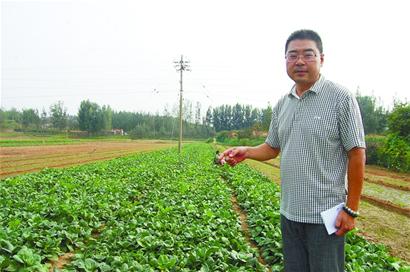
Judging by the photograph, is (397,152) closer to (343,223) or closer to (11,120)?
(343,223)

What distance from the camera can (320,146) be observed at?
7.70 ft

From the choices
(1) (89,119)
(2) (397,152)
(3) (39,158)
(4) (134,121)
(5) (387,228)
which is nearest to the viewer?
(5) (387,228)

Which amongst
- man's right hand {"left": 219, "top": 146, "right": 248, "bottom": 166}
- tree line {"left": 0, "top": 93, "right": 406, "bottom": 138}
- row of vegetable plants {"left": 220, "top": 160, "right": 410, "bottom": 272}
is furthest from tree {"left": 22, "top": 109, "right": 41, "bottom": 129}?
man's right hand {"left": 219, "top": 146, "right": 248, "bottom": 166}

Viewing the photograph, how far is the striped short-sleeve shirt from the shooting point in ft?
7.52

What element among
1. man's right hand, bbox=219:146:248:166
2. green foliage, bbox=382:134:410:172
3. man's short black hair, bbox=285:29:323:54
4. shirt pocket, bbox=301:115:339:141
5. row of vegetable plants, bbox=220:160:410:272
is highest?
man's short black hair, bbox=285:29:323:54

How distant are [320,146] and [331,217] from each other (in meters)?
0.47

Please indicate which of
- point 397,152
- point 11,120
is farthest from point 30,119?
point 397,152

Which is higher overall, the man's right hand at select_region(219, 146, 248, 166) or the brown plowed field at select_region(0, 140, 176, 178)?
the man's right hand at select_region(219, 146, 248, 166)

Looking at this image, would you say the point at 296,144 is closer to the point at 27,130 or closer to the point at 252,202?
the point at 252,202

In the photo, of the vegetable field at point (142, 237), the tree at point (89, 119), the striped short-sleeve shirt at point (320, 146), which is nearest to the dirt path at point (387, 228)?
the vegetable field at point (142, 237)

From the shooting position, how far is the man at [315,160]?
7.45 feet

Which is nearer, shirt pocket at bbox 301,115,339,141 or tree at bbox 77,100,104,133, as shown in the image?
shirt pocket at bbox 301,115,339,141

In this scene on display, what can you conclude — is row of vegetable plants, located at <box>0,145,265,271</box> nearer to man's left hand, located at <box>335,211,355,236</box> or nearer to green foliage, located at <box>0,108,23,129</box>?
man's left hand, located at <box>335,211,355,236</box>

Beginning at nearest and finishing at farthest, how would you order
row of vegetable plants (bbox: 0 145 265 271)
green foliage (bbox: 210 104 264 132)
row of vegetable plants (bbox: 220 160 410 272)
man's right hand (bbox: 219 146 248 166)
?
man's right hand (bbox: 219 146 248 166) < row of vegetable plants (bbox: 0 145 265 271) < row of vegetable plants (bbox: 220 160 410 272) < green foliage (bbox: 210 104 264 132)
